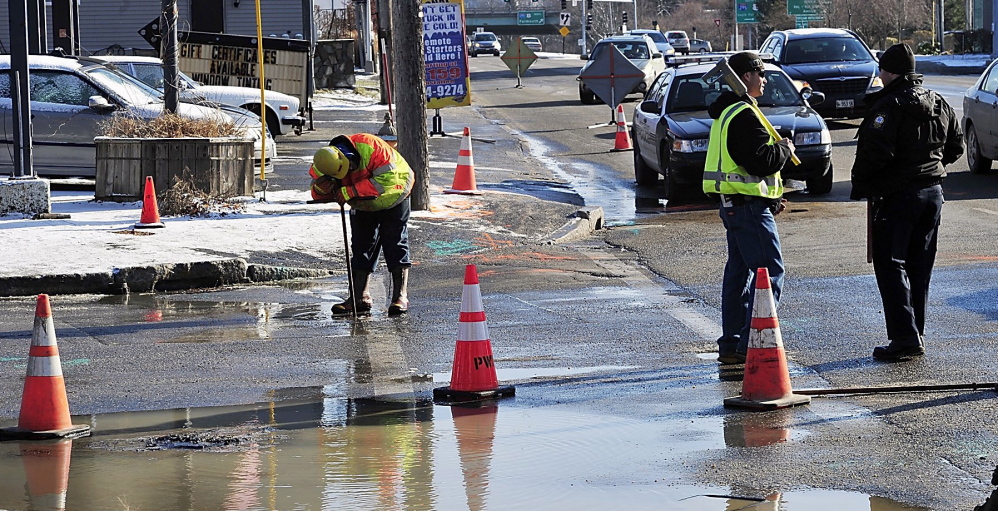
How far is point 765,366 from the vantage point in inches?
262

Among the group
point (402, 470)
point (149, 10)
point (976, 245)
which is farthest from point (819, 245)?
point (149, 10)

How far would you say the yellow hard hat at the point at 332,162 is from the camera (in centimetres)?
936

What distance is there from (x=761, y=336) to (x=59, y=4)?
3449cm

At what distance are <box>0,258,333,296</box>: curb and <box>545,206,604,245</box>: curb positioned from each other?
9.41 ft

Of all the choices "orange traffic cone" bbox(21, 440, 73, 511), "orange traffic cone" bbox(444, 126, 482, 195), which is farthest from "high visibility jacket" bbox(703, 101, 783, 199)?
"orange traffic cone" bbox(444, 126, 482, 195)

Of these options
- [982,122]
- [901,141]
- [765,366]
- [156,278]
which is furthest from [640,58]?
[765,366]

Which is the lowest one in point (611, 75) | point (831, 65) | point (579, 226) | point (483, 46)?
point (579, 226)

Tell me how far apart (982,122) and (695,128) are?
398cm

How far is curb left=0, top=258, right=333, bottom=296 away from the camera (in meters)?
10.9

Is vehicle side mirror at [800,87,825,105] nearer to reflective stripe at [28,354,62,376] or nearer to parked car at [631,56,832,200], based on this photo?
parked car at [631,56,832,200]

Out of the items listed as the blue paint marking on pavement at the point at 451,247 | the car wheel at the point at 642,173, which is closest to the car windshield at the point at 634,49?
the car wheel at the point at 642,173

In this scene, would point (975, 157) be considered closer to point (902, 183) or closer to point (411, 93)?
point (411, 93)

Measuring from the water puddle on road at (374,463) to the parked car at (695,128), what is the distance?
8.97m

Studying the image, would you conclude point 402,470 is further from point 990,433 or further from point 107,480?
point 990,433
